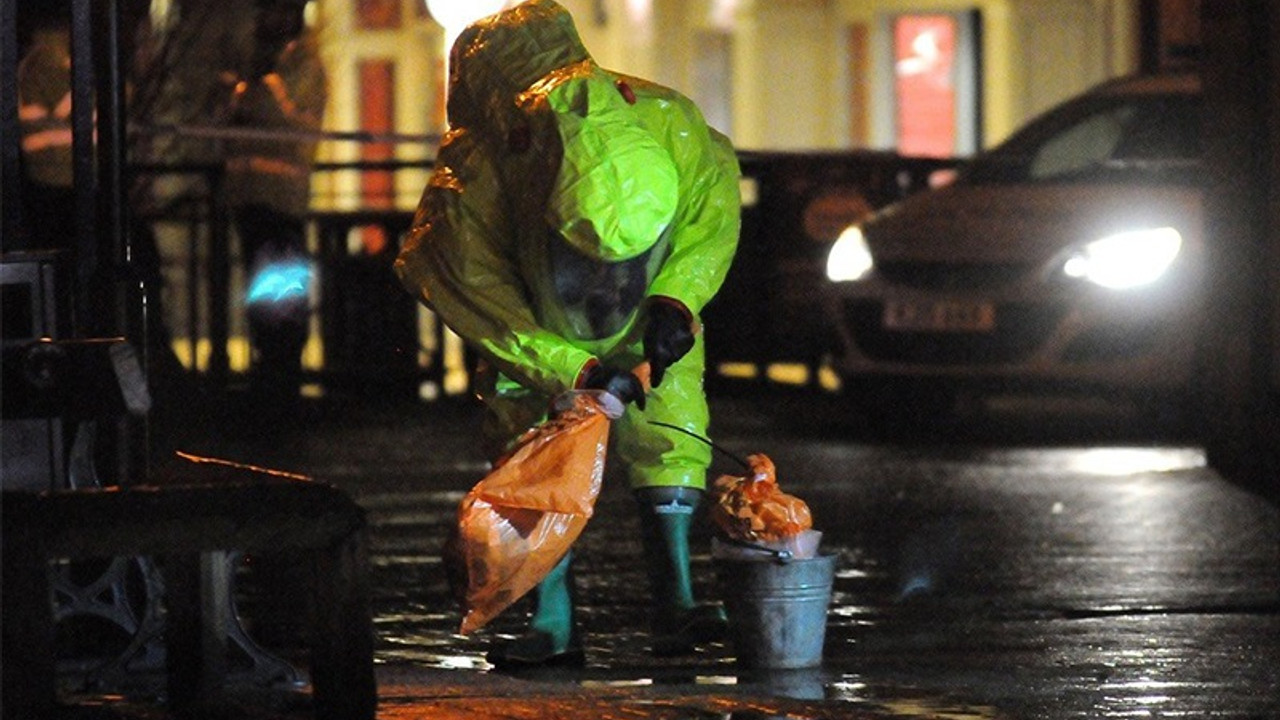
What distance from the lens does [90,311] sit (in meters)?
7.29

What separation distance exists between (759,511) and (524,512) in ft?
1.85

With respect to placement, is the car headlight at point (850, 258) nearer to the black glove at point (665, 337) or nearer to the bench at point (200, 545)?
the black glove at point (665, 337)

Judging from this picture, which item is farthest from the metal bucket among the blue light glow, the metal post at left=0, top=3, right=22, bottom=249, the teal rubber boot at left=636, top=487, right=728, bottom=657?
the blue light glow

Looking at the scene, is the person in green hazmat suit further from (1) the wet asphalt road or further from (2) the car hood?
(2) the car hood

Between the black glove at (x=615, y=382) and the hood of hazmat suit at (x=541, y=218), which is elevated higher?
the hood of hazmat suit at (x=541, y=218)

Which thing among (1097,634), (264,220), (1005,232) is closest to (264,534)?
(1097,634)

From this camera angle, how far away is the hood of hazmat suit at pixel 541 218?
24.2 ft

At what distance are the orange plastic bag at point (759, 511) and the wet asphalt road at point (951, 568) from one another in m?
0.34

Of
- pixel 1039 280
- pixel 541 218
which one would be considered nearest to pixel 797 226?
pixel 1039 280

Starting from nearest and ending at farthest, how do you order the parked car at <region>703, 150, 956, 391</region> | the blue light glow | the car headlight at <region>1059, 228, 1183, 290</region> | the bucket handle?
the bucket handle → the car headlight at <region>1059, 228, 1183, 290</region> → the blue light glow → the parked car at <region>703, 150, 956, 391</region>

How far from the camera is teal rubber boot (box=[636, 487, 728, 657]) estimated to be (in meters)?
7.73

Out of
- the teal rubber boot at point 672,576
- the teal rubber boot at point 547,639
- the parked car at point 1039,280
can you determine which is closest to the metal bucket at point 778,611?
the teal rubber boot at point 672,576

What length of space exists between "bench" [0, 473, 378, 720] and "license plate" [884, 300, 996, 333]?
7.91m

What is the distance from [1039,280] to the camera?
13664 millimetres
